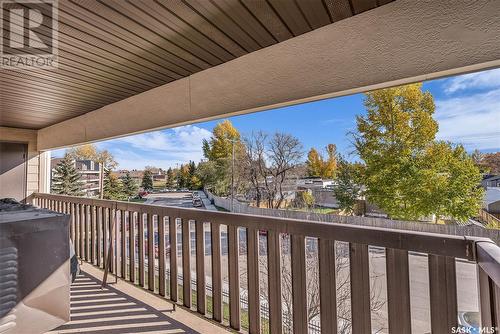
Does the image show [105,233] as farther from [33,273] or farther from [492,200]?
[492,200]

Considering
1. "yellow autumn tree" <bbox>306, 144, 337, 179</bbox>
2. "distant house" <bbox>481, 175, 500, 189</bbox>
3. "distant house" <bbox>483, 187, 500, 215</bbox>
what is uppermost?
"yellow autumn tree" <bbox>306, 144, 337, 179</bbox>

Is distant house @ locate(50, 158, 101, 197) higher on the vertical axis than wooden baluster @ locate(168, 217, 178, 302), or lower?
higher

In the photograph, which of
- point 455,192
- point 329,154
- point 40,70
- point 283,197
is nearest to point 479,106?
point 455,192

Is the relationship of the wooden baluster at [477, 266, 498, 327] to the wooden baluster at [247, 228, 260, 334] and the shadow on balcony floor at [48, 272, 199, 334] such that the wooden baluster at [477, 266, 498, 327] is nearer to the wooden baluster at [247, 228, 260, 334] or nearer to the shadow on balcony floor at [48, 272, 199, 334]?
the wooden baluster at [247, 228, 260, 334]

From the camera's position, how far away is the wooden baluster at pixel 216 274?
1963 millimetres

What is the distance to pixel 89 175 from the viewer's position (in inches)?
446

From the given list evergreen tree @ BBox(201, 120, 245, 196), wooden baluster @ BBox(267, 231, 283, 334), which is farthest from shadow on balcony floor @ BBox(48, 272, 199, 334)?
evergreen tree @ BBox(201, 120, 245, 196)

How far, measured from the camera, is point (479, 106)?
596 centimetres

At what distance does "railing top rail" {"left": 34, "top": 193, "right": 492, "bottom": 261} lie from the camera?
3.74 feet

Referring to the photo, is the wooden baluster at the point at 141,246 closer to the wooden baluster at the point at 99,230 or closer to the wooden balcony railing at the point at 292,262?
the wooden balcony railing at the point at 292,262

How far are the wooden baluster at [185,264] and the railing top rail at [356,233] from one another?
8 cm

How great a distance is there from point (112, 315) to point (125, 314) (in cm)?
11

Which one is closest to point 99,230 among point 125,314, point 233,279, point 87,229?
point 87,229

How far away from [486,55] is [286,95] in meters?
1.22
